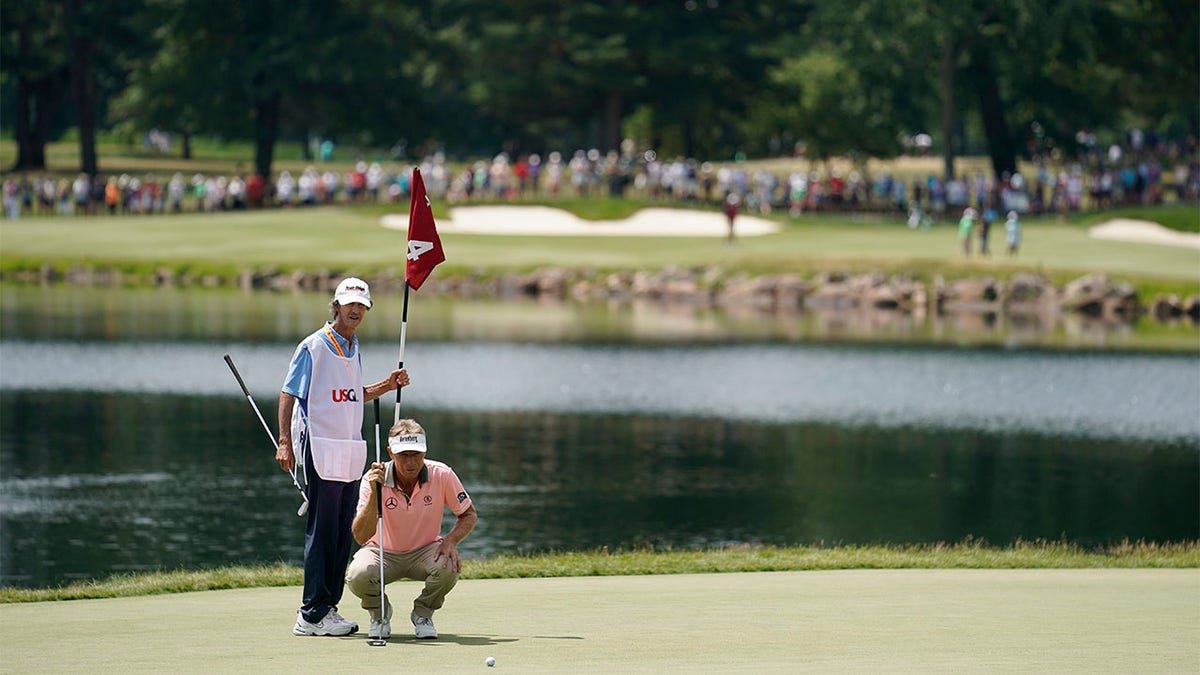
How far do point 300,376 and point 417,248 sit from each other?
52.1 inches

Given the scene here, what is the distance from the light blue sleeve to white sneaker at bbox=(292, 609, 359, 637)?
1313 millimetres

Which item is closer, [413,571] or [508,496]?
[413,571]

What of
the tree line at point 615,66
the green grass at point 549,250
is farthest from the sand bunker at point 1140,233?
the tree line at point 615,66

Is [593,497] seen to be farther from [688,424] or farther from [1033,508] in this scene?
[688,424]

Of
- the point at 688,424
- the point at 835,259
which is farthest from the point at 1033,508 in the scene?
the point at 835,259

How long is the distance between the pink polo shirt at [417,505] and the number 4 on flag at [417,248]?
5.30 feet

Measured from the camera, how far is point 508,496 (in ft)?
81.6

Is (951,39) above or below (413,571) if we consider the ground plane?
above

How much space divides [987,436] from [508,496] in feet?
32.9

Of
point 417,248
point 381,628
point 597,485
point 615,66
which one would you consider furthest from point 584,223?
point 381,628

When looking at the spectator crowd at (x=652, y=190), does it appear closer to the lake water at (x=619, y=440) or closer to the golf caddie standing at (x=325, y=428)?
the lake water at (x=619, y=440)

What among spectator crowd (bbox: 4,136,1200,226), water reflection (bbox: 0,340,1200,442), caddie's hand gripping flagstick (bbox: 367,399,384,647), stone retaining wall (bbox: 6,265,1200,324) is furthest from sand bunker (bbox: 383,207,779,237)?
caddie's hand gripping flagstick (bbox: 367,399,384,647)

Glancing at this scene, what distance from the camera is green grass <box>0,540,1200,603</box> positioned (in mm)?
15477

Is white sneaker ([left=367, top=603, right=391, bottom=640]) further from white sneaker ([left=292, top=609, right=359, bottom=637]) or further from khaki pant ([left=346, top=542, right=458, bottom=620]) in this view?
white sneaker ([left=292, top=609, right=359, bottom=637])
